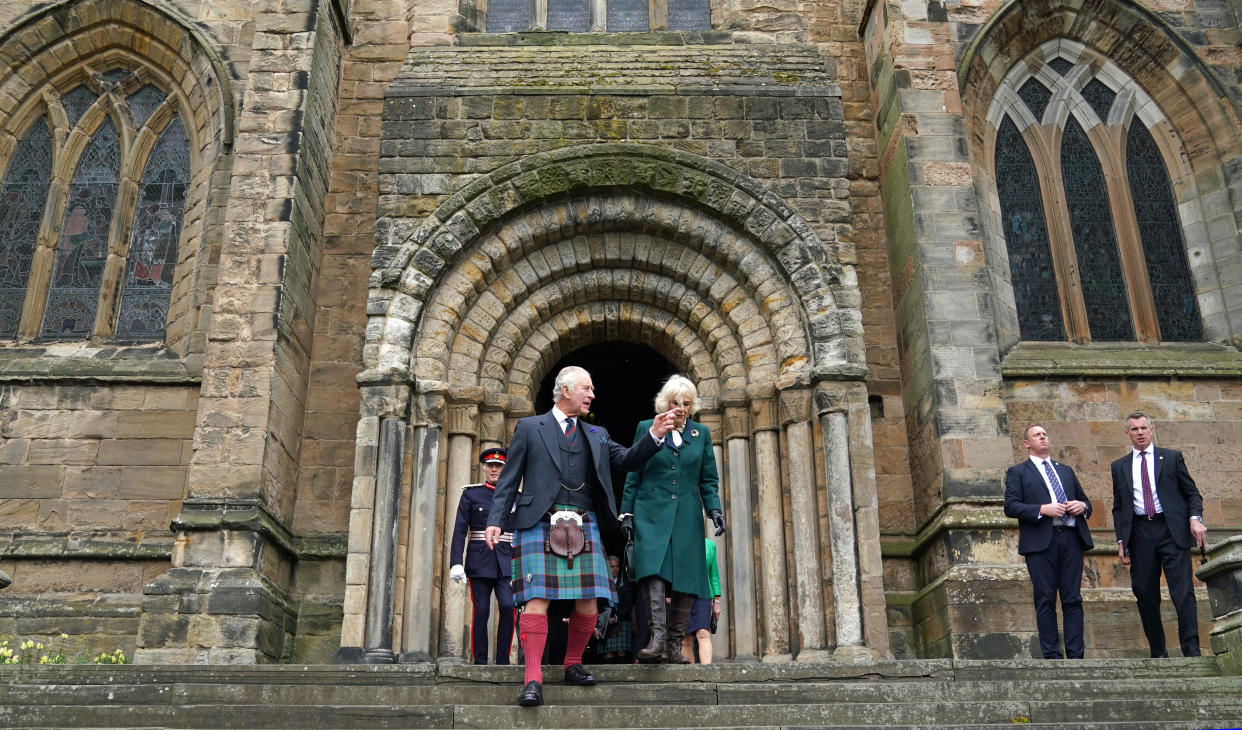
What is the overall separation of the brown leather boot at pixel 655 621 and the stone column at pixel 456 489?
3.29 metres

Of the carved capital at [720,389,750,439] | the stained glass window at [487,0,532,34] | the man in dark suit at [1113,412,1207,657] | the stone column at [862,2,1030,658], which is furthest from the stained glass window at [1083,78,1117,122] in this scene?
the stained glass window at [487,0,532,34]

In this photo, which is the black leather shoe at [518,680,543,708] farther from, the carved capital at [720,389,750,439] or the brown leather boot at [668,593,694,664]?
the carved capital at [720,389,750,439]

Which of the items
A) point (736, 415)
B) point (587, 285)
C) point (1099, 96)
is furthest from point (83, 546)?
point (1099, 96)

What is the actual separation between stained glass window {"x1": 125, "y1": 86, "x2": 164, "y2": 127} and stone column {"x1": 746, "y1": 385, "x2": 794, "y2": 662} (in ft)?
25.4

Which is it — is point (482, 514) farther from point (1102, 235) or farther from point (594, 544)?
point (1102, 235)

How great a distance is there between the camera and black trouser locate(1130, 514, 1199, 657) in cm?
785

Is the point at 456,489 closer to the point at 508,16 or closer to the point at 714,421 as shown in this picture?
the point at 714,421

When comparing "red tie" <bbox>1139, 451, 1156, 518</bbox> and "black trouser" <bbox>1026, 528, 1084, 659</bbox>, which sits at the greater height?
"red tie" <bbox>1139, 451, 1156, 518</bbox>

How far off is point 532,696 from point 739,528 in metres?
4.62

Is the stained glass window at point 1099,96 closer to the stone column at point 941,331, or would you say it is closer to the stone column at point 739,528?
the stone column at point 941,331

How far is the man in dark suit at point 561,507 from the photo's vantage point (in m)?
6.02

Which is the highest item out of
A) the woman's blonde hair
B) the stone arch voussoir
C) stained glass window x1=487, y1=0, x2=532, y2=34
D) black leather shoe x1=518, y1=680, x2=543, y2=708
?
stained glass window x1=487, y1=0, x2=532, y2=34

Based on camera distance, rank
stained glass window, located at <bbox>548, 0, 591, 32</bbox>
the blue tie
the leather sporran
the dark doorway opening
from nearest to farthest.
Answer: the leather sporran, the blue tie, stained glass window, located at <bbox>548, 0, 591, 32</bbox>, the dark doorway opening

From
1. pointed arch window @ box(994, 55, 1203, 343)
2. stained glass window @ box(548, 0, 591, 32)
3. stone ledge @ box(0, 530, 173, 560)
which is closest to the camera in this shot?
stone ledge @ box(0, 530, 173, 560)
